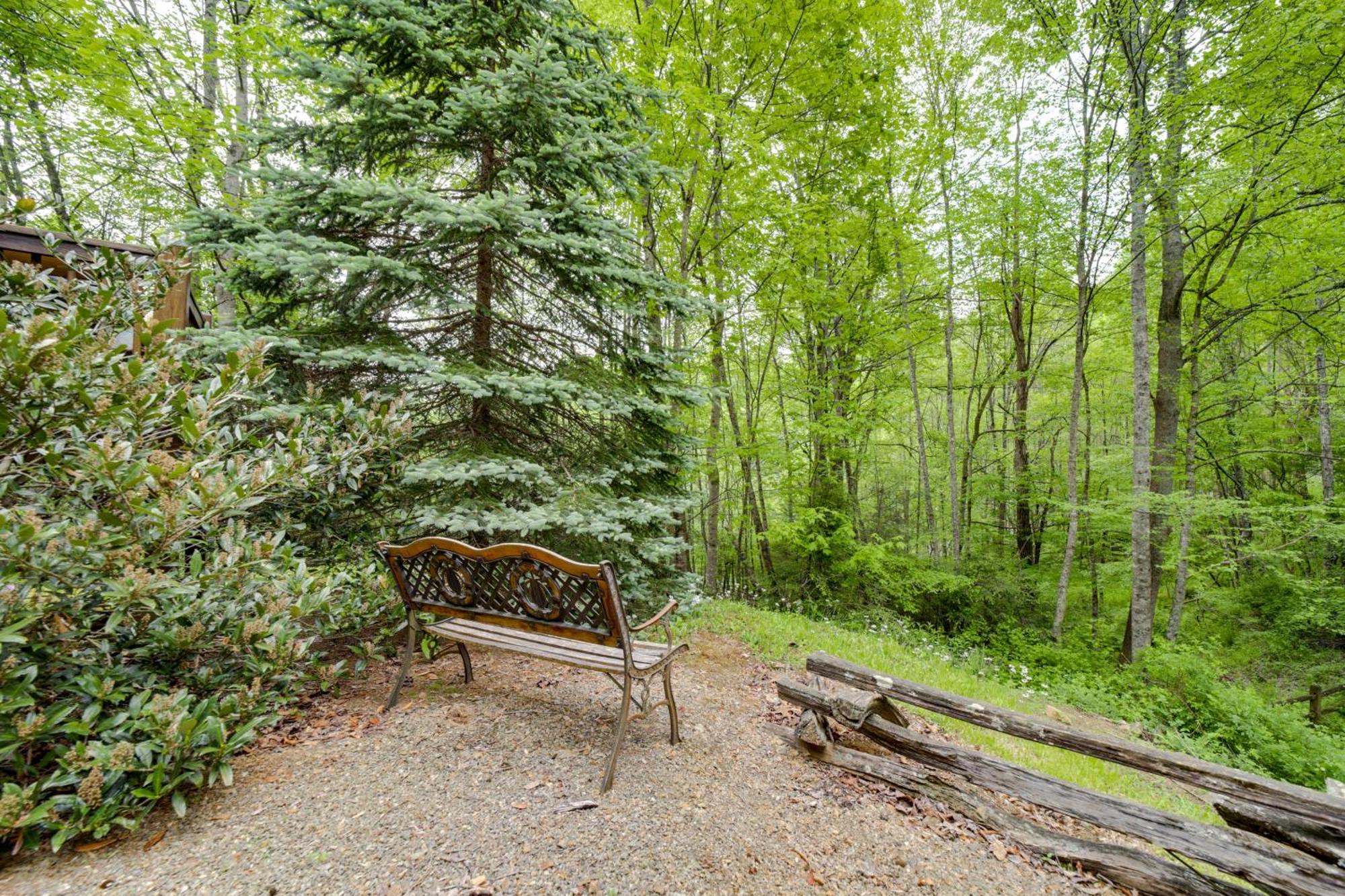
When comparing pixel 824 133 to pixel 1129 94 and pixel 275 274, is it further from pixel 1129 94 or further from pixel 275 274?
pixel 275 274

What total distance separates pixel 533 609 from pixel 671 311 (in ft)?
11.5

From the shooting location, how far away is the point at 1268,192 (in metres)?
6.50

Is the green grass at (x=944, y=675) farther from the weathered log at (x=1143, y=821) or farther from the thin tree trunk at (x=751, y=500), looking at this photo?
the thin tree trunk at (x=751, y=500)

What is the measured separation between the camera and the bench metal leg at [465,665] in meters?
3.52

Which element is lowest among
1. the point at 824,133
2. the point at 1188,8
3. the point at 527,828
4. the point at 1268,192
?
the point at 527,828

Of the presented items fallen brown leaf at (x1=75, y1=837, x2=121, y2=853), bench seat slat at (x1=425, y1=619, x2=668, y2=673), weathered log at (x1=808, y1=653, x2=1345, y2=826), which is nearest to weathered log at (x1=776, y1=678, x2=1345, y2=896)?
weathered log at (x1=808, y1=653, x2=1345, y2=826)

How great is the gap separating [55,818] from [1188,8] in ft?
43.0

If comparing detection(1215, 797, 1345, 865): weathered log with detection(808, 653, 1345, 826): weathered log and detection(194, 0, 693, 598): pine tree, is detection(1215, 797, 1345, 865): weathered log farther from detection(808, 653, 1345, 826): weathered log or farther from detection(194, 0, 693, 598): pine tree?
detection(194, 0, 693, 598): pine tree

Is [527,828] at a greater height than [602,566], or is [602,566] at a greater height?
[602,566]

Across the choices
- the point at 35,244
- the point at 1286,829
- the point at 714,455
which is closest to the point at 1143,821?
the point at 1286,829

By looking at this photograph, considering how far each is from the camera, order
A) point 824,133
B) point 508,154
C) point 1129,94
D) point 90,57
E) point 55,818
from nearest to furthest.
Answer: point 55,818, point 508,154, point 90,57, point 1129,94, point 824,133

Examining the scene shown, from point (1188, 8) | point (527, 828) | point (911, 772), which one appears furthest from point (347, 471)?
point (1188, 8)

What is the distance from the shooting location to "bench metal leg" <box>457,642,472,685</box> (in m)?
3.52

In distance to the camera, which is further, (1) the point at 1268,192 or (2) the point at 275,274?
(1) the point at 1268,192
